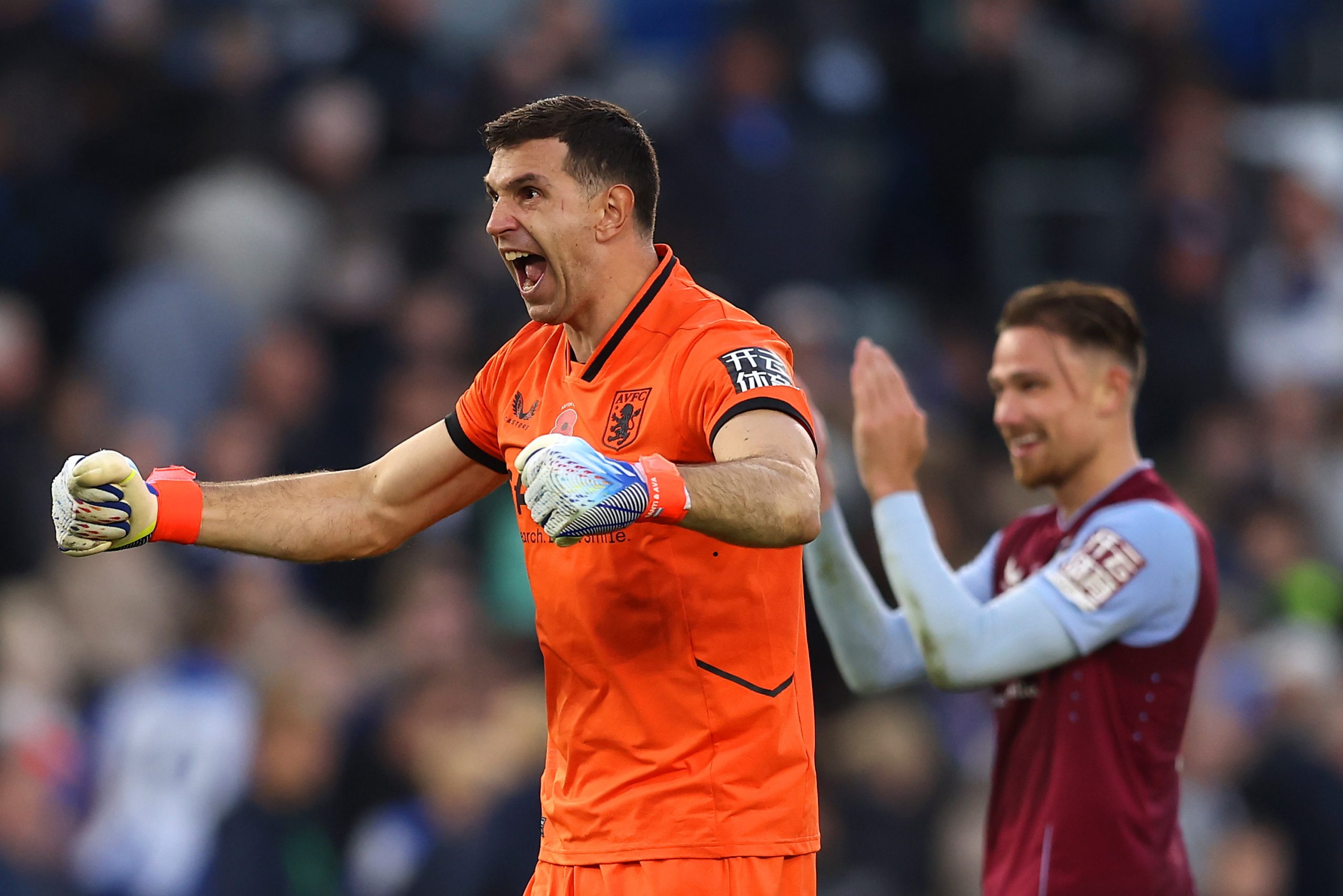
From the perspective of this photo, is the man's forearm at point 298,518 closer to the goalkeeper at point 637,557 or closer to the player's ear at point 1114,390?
the goalkeeper at point 637,557

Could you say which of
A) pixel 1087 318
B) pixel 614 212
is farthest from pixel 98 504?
pixel 1087 318

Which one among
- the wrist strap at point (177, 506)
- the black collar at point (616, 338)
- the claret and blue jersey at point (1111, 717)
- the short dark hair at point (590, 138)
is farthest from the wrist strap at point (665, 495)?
Result: the claret and blue jersey at point (1111, 717)

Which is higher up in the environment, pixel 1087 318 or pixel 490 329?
pixel 490 329

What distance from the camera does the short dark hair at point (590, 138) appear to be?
176 inches

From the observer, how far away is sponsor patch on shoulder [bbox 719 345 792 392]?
13.6 ft

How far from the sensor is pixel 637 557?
4.30 m

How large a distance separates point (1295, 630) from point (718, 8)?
5345mm

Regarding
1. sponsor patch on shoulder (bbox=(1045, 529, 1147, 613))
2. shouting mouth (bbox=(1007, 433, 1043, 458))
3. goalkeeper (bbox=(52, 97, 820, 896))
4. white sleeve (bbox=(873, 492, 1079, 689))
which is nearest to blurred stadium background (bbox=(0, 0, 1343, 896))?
white sleeve (bbox=(873, 492, 1079, 689))

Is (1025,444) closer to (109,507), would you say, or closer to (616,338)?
(616,338)

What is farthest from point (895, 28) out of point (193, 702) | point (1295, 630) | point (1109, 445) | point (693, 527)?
point (693, 527)

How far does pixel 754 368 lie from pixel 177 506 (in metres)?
1.39

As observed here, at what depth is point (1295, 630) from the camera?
33.7 feet

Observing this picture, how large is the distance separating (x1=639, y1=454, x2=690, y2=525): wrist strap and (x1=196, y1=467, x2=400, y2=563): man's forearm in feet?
4.28

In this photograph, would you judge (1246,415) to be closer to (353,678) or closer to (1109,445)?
(353,678)
